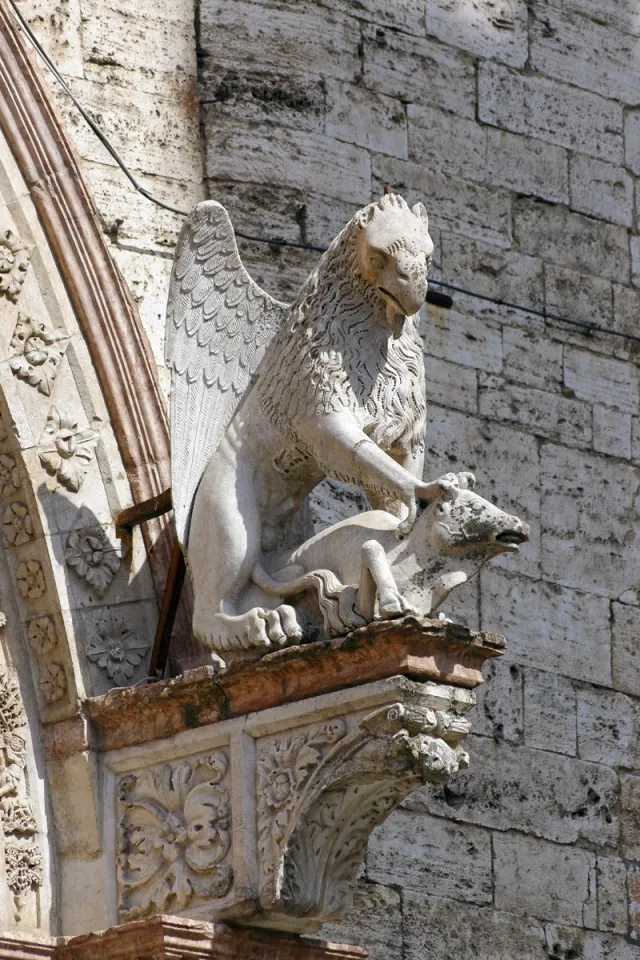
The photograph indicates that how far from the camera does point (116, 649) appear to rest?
19.4 ft

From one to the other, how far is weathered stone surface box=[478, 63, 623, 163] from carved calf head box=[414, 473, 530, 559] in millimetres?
2605

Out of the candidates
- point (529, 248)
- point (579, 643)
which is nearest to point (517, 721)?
point (579, 643)

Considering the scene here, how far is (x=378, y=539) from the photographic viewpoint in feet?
17.9

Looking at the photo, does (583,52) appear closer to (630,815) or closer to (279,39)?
(279,39)

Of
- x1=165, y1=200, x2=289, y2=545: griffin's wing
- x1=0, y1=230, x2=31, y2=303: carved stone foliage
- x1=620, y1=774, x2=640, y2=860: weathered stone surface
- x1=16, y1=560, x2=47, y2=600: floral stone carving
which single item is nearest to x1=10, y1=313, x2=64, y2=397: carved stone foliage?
x1=0, y1=230, x2=31, y2=303: carved stone foliage

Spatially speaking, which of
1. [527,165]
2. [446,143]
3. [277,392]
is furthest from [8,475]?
[527,165]

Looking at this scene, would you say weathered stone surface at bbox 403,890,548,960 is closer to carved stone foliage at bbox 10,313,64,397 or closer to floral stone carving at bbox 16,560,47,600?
floral stone carving at bbox 16,560,47,600

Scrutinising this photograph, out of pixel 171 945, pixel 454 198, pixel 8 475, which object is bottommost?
pixel 171 945

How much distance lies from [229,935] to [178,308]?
1.57 meters

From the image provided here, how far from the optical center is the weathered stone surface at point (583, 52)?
7.85 meters

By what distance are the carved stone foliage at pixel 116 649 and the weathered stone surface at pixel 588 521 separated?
5.89ft

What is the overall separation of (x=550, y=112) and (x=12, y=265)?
2.41 m

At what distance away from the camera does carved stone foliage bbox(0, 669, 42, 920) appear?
584 centimetres

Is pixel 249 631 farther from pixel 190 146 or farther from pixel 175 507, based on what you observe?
pixel 190 146
